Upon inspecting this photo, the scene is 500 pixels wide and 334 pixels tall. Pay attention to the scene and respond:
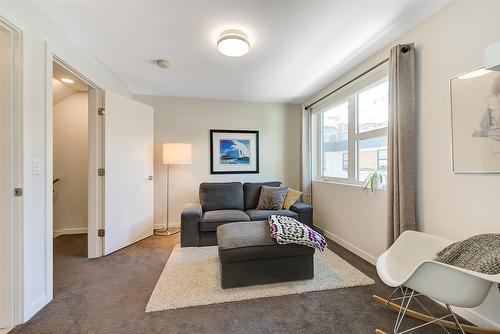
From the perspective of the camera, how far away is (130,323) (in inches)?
59.4

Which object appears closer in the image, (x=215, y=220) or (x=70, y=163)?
(x=215, y=220)

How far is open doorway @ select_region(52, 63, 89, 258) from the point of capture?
11.3 feet

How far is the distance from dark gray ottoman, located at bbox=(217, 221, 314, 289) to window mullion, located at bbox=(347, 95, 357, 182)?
4.50 ft

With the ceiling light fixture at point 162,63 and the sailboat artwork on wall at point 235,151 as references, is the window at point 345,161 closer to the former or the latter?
the sailboat artwork on wall at point 235,151

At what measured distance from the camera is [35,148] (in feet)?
5.32

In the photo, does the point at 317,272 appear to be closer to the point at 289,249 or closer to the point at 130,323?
the point at 289,249

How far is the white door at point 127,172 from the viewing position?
2693mm

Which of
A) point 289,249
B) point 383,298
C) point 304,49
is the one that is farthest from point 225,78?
point 383,298

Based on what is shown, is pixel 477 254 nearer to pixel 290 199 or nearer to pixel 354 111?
pixel 354 111

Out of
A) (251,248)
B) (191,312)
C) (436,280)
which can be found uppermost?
(436,280)

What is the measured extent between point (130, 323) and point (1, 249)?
1.01m

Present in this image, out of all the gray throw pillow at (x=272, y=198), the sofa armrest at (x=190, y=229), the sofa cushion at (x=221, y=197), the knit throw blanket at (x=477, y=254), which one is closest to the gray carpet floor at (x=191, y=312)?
the knit throw blanket at (x=477, y=254)

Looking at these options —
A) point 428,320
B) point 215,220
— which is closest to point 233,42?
point 215,220

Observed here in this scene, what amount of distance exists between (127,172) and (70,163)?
4.47 ft
